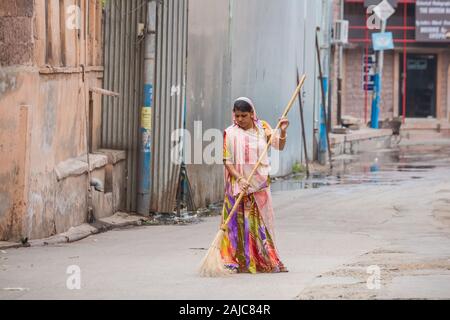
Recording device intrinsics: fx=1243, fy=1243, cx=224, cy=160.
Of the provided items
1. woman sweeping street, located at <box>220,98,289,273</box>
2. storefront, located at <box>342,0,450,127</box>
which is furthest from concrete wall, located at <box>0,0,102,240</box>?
storefront, located at <box>342,0,450,127</box>

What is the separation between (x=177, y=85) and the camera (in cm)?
1747

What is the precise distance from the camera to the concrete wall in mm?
12914

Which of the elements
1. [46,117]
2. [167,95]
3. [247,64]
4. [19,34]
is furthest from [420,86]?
[19,34]

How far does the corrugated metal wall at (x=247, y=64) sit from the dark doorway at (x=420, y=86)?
64.9 feet

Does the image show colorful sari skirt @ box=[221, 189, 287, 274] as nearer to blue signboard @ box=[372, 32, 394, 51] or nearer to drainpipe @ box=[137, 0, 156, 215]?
drainpipe @ box=[137, 0, 156, 215]

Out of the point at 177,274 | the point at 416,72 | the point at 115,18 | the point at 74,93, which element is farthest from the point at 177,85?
the point at 416,72

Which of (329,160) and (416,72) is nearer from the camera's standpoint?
(329,160)

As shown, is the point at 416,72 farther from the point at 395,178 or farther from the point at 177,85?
the point at 177,85

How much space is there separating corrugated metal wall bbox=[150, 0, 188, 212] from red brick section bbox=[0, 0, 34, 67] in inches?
160

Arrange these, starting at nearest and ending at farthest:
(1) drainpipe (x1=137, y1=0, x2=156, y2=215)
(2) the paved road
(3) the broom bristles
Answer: (2) the paved road < (3) the broom bristles < (1) drainpipe (x1=137, y1=0, x2=156, y2=215)

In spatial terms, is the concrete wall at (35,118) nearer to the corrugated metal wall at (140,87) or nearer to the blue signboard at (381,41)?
the corrugated metal wall at (140,87)

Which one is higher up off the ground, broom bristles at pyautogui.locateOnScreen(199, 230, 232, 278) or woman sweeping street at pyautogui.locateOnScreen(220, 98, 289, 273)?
woman sweeping street at pyautogui.locateOnScreen(220, 98, 289, 273)

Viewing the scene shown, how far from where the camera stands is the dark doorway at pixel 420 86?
48125mm
